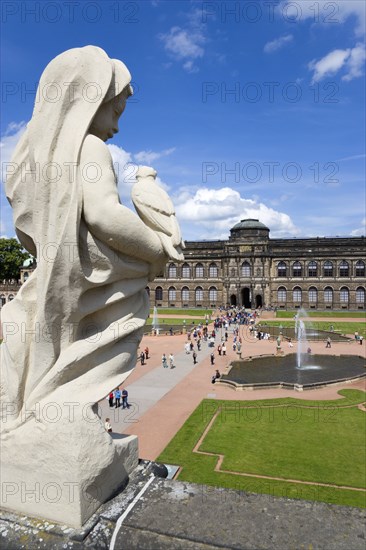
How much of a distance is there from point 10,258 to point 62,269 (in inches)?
2363

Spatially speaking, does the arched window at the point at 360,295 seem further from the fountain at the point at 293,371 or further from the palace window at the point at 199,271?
the fountain at the point at 293,371

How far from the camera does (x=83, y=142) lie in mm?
3039

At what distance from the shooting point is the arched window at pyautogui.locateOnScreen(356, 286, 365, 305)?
60.7 m

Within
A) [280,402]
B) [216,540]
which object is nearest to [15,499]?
[216,540]

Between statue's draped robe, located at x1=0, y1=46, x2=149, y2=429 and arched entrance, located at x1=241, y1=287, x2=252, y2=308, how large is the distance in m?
61.8

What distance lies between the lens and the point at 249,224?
223 ft

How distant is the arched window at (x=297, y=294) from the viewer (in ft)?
206

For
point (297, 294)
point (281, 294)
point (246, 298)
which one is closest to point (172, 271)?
point (246, 298)

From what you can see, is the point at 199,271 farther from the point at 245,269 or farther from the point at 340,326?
the point at 340,326

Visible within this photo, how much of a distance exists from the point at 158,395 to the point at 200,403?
202cm

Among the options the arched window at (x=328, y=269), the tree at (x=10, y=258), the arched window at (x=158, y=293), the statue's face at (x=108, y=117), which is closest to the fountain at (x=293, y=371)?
the statue's face at (x=108, y=117)

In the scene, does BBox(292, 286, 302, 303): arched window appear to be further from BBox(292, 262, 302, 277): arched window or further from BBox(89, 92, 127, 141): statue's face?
BBox(89, 92, 127, 141): statue's face

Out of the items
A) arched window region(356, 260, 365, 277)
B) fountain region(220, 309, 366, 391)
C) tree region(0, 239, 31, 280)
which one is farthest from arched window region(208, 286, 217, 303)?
fountain region(220, 309, 366, 391)

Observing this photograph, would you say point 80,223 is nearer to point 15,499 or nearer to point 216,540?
point 15,499
